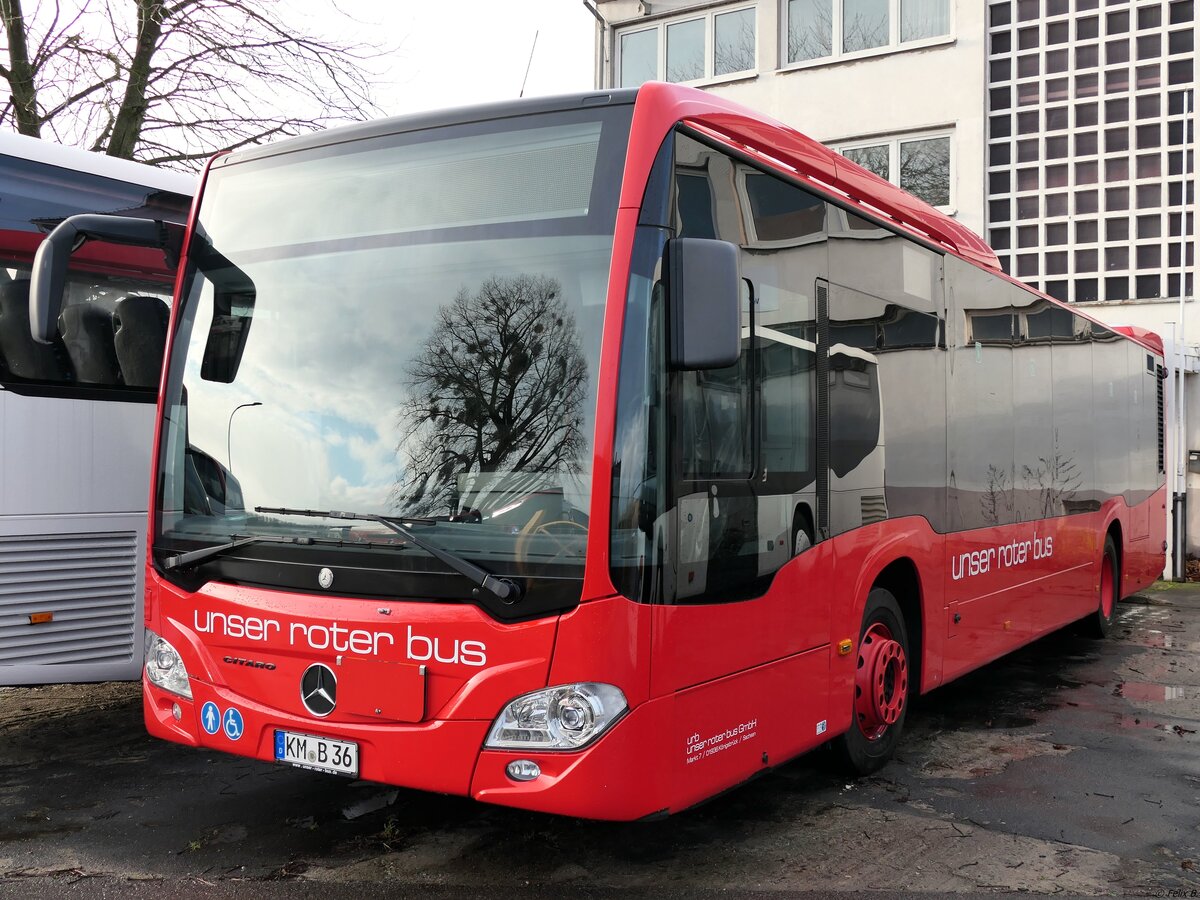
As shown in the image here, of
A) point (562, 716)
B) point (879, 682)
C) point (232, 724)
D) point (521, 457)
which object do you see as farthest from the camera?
point (879, 682)

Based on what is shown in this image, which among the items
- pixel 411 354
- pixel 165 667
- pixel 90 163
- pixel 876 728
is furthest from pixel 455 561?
pixel 90 163

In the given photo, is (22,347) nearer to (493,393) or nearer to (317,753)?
(317,753)

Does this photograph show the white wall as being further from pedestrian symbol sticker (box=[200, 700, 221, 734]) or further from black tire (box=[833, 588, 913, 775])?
pedestrian symbol sticker (box=[200, 700, 221, 734])

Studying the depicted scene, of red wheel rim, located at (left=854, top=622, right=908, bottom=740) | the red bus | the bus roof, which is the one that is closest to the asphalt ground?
red wheel rim, located at (left=854, top=622, right=908, bottom=740)

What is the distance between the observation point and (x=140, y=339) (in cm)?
648

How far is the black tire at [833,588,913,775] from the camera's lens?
5.68 metres

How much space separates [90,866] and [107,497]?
234 cm

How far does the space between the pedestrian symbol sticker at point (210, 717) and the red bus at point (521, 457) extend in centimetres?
1

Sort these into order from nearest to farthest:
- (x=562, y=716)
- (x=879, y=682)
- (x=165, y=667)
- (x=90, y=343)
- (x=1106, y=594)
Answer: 1. (x=562, y=716)
2. (x=165, y=667)
3. (x=879, y=682)
4. (x=90, y=343)
5. (x=1106, y=594)

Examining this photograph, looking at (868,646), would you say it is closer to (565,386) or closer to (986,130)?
(565,386)

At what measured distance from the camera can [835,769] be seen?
582 centimetres

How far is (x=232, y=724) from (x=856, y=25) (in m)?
16.6

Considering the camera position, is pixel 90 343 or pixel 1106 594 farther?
pixel 1106 594

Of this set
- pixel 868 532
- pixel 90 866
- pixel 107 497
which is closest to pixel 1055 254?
pixel 868 532
